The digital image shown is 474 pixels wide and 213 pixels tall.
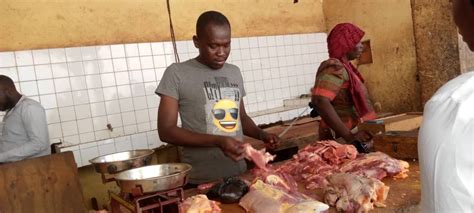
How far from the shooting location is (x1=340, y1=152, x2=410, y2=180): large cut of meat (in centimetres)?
275

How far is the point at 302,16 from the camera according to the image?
281 inches

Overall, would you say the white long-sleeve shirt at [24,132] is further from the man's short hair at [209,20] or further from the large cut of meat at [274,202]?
the large cut of meat at [274,202]

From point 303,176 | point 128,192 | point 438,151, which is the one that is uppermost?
point 438,151

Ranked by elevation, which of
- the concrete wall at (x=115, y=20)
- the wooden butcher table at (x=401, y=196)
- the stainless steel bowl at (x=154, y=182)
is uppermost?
the concrete wall at (x=115, y=20)

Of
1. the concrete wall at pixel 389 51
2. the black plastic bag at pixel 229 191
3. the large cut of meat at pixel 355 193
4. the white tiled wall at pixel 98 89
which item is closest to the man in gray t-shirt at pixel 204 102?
the black plastic bag at pixel 229 191

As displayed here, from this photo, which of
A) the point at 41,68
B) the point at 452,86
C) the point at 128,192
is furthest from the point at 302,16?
the point at 452,86

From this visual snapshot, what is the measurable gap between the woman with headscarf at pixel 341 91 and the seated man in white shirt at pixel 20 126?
8.75ft

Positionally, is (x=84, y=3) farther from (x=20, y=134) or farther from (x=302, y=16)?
(x=302, y=16)

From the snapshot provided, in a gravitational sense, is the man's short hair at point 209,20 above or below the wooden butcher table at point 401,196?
above

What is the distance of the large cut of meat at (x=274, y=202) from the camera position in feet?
7.22

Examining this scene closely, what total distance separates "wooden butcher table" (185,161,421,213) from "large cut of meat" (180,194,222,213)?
69 millimetres

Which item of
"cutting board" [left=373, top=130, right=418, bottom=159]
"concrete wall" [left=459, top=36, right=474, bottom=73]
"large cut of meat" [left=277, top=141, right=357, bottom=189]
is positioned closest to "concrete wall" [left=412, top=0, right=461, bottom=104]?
"concrete wall" [left=459, top=36, right=474, bottom=73]

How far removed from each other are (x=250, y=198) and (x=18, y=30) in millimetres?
3738

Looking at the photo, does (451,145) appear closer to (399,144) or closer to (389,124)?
(399,144)
